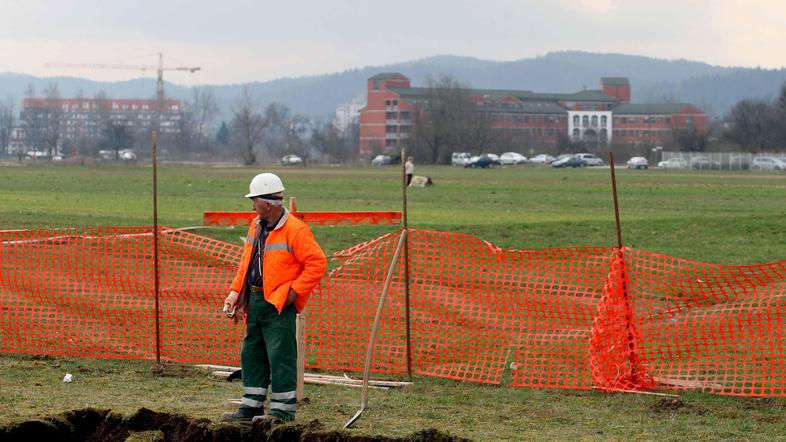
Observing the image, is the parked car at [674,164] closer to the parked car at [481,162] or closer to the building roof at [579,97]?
the parked car at [481,162]

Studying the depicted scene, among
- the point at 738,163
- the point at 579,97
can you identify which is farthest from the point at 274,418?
the point at 579,97

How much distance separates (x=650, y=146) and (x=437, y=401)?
122179 mm

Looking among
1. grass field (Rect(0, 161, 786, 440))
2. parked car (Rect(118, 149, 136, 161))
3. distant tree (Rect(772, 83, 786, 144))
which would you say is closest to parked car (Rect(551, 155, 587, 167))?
distant tree (Rect(772, 83, 786, 144))

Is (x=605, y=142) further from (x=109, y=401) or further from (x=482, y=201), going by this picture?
(x=109, y=401)

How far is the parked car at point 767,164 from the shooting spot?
9500cm

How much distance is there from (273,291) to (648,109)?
175499 millimetres

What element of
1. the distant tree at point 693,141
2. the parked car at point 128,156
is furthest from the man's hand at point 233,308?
the distant tree at point 693,141

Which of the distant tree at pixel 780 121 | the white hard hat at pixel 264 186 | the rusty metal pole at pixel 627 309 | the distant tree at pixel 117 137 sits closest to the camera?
the white hard hat at pixel 264 186

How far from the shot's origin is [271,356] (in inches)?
333

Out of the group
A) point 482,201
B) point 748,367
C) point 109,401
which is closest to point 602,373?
point 748,367

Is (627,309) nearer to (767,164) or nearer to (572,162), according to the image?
(767,164)

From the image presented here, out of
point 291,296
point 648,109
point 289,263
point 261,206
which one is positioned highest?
point 648,109

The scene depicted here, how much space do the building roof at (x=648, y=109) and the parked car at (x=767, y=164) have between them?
78.5m

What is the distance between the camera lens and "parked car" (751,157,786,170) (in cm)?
9500
